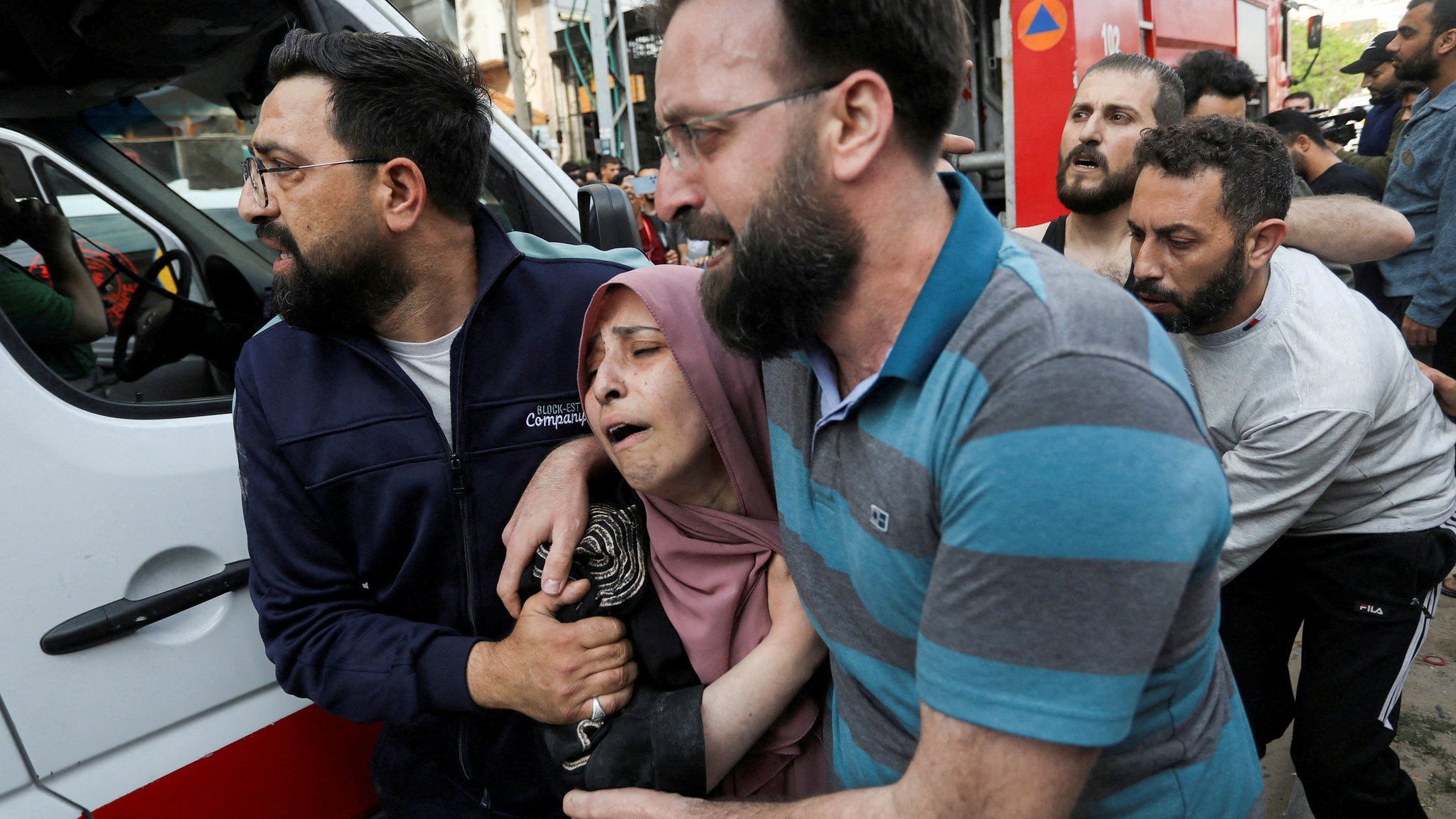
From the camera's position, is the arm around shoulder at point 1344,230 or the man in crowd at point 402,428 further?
the arm around shoulder at point 1344,230

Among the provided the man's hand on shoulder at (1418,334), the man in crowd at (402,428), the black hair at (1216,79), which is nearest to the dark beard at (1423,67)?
the black hair at (1216,79)

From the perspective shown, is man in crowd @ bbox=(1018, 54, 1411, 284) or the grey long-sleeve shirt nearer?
the grey long-sleeve shirt

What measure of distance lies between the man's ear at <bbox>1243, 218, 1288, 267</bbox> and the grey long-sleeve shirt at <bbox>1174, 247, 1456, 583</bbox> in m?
0.09

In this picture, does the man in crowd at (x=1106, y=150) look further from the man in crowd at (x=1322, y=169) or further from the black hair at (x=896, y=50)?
the black hair at (x=896, y=50)

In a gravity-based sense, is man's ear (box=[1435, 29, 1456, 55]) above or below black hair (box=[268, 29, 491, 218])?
below

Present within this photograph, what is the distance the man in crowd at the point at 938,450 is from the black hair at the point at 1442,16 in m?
4.15

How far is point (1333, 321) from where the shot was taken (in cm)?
198

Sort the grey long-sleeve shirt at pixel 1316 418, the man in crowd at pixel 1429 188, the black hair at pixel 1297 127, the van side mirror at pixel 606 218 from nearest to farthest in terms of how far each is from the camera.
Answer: the grey long-sleeve shirt at pixel 1316 418 < the van side mirror at pixel 606 218 < the man in crowd at pixel 1429 188 < the black hair at pixel 1297 127

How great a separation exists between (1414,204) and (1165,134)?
261cm

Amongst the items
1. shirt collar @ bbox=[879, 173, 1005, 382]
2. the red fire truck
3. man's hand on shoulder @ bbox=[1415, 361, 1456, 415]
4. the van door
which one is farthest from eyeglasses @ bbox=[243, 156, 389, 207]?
the red fire truck

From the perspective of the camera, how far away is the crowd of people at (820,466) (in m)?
0.90

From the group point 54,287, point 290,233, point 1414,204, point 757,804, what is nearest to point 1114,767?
point 757,804

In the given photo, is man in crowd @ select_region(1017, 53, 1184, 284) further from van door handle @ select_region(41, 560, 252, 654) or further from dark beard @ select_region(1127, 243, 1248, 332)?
van door handle @ select_region(41, 560, 252, 654)

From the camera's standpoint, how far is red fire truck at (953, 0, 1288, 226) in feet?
15.2
